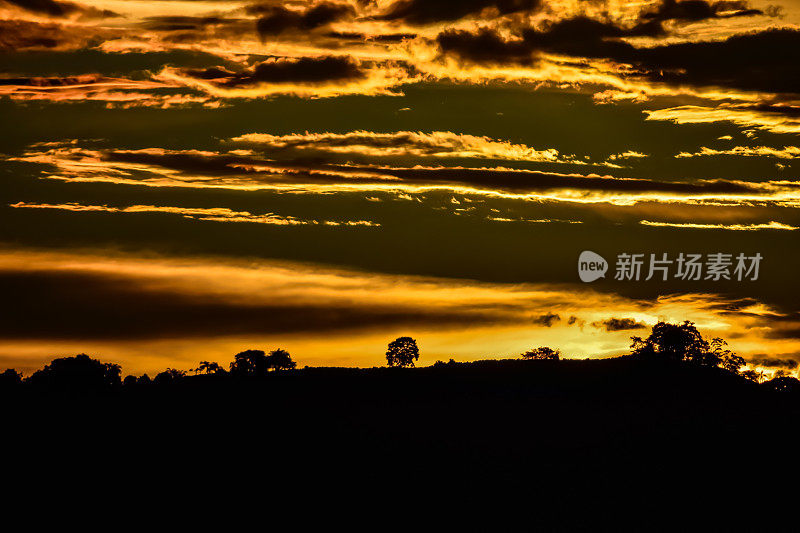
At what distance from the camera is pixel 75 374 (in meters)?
148

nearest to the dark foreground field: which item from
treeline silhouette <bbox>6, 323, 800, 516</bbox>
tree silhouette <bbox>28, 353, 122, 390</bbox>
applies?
treeline silhouette <bbox>6, 323, 800, 516</bbox>

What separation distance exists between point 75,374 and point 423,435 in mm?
84084

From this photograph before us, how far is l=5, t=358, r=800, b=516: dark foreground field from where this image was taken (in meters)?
71.3

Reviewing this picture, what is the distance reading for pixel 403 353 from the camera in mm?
163000

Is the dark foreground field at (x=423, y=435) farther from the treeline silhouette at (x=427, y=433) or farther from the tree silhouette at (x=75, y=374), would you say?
the tree silhouette at (x=75, y=374)

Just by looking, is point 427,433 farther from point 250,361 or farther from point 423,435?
point 250,361

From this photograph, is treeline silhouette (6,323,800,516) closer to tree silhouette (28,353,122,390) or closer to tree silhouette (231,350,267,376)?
tree silhouette (28,353,122,390)

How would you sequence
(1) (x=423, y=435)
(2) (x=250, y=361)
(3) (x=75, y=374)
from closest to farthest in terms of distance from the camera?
(1) (x=423, y=435), (3) (x=75, y=374), (2) (x=250, y=361)

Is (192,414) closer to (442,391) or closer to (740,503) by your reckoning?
(442,391)

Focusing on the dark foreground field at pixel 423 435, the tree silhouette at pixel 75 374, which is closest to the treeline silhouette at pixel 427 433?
the dark foreground field at pixel 423 435

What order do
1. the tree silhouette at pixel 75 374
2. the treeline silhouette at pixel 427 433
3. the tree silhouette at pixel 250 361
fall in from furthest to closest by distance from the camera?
the tree silhouette at pixel 250 361 → the tree silhouette at pixel 75 374 → the treeline silhouette at pixel 427 433

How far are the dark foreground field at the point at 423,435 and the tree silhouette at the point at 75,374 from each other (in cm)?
4588

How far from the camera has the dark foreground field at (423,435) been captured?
71.3 metres

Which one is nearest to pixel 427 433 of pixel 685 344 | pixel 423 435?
pixel 423 435
